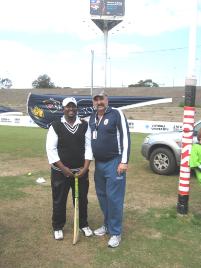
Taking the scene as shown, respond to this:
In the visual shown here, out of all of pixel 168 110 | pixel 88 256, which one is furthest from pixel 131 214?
pixel 168 110

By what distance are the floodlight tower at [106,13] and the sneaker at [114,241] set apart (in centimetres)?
6842

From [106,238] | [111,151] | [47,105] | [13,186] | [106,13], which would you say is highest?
[106,13]

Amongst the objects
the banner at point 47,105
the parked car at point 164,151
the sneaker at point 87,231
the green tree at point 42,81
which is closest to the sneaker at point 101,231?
the sneaker at point 87,231

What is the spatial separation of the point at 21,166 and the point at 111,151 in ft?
21.4

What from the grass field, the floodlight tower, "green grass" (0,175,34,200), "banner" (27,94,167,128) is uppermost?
the floodlight tower

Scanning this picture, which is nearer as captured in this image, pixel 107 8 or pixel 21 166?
pixel 21 166

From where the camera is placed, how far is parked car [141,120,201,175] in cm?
1005

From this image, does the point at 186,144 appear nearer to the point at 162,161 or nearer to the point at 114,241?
the point at 114,241

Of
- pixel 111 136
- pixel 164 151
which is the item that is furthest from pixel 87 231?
pixel 164 151

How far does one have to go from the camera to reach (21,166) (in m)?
11.4

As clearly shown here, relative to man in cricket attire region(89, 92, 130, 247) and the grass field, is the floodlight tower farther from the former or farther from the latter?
man in cricket attire region(89, 92, 130, 247)

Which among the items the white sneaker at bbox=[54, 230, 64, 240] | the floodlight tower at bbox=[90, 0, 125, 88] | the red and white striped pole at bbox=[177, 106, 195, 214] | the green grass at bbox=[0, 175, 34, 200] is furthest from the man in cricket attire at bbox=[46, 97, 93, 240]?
the floodlight tower at bbox=[90, 0, 125, 88]

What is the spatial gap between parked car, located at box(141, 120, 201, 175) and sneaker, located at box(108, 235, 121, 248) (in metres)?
4.86

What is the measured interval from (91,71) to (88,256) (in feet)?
155
